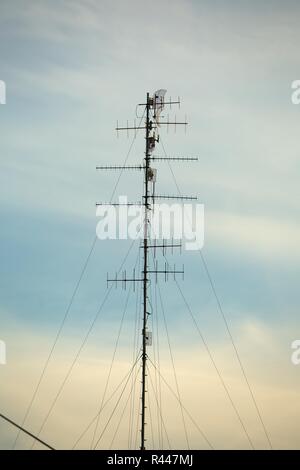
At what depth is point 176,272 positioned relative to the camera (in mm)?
41062
